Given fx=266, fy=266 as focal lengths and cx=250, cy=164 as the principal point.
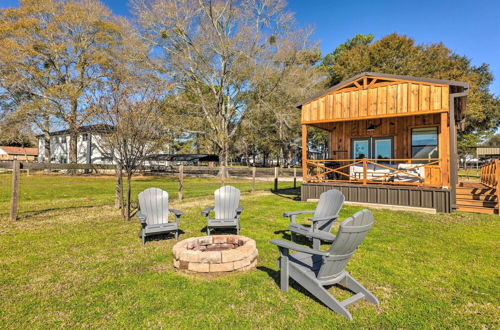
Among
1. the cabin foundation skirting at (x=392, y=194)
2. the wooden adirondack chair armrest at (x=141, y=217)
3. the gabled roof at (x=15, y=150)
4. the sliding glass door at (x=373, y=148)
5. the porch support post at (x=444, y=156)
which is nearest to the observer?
the wooden adirondack chair armrest at (x=141, y=217)

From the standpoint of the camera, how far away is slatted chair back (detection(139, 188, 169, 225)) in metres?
5.36

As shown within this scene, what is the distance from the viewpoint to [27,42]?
946 inches

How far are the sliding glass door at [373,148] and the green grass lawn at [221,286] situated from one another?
20.5ft

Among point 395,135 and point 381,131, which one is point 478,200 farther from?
point 381,131

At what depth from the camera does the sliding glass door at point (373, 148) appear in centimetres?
1151

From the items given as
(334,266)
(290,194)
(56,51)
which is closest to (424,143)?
(290,194)

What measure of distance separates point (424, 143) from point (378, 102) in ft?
10.3

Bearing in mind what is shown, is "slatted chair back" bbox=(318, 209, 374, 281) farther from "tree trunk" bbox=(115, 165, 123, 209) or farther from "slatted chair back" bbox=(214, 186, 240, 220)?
"tree trunk" bbox=(115, 165, 123, 209)

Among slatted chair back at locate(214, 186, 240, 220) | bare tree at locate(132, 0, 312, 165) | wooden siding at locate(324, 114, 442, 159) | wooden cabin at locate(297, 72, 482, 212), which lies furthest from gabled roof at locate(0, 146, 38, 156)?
slatted chair back at locate(214, 186, 240, 220)

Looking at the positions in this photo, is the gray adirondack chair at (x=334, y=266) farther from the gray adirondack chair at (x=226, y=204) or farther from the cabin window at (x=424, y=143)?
the cabin window at (x=424, y=143)

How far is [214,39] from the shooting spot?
2161 cm

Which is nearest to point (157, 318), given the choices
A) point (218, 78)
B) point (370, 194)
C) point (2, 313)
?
point (2, 313)

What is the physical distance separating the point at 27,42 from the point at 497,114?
45765 mm

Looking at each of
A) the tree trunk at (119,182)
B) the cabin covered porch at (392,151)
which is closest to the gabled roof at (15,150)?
the tree trunk at (119,182)
